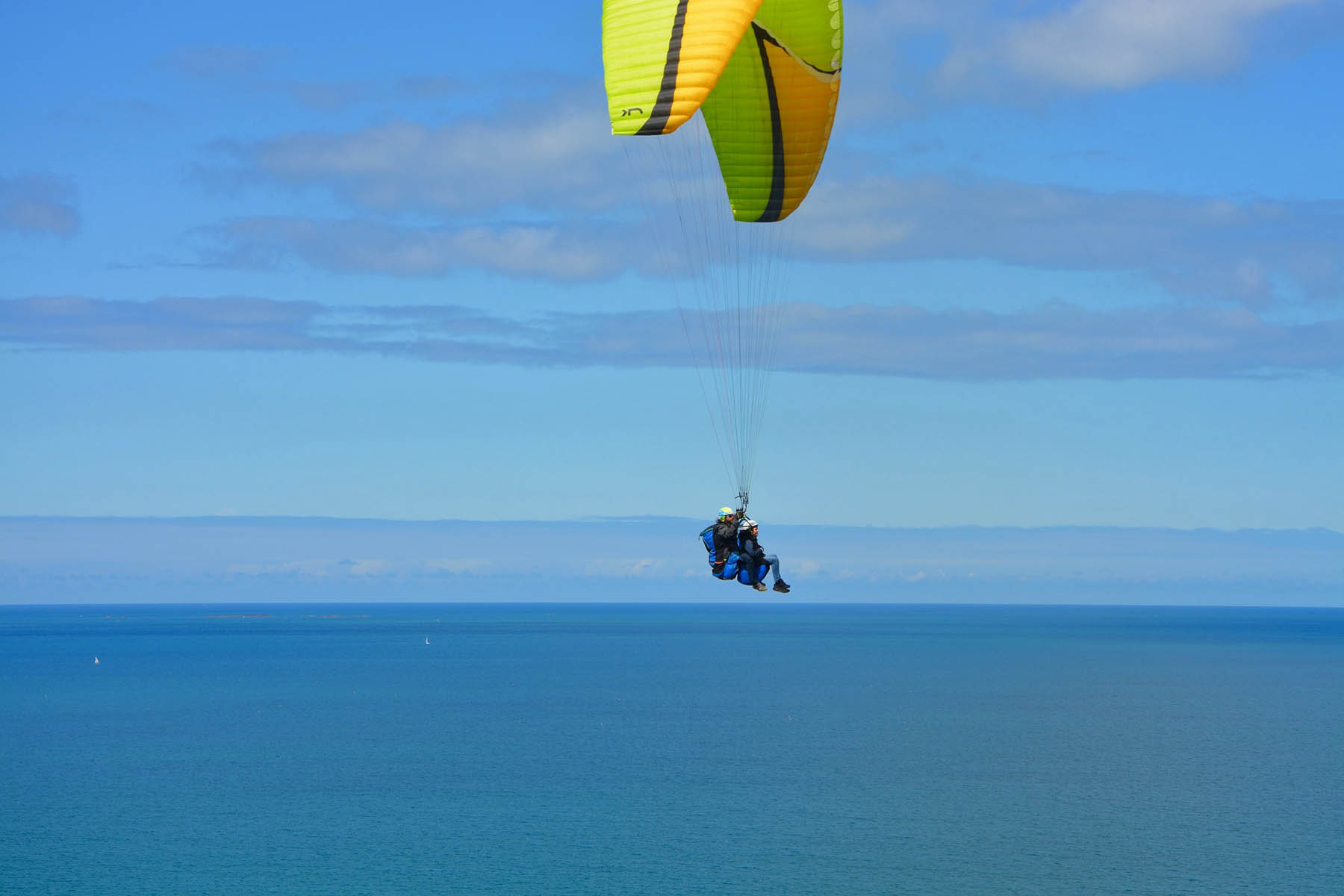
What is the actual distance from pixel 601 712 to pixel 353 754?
2193cm

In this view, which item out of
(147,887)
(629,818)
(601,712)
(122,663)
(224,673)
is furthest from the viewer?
(122,663)

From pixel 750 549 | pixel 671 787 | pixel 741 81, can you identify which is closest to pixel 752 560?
pixel 750 549

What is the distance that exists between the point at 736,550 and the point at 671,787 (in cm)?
3779

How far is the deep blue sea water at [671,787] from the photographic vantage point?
42562mm

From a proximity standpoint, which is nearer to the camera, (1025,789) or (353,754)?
(1025,789)

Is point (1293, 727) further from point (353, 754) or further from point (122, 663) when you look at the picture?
point (122, 663)

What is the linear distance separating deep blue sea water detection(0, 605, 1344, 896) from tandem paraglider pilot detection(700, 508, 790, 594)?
886 inches

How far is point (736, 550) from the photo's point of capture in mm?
20797

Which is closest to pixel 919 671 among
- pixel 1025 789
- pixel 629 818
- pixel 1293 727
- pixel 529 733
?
pixel 1293 727

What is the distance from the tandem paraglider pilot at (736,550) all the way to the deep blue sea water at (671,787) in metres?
22.5

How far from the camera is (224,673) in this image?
122688 millimetres

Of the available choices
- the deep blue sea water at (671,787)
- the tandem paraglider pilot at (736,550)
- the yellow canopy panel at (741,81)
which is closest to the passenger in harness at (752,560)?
the tandem paraglider pilot at (736,550)

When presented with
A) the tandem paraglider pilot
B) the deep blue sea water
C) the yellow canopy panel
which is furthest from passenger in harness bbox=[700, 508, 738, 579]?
the deep blue sea water

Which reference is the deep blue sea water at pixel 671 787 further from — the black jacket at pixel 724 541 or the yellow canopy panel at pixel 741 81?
the yellow canopy panel at pixel 741 81
